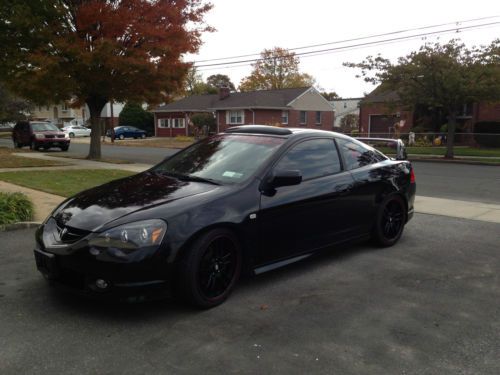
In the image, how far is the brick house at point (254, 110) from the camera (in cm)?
4441

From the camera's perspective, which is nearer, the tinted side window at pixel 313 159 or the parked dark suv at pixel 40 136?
the tinted side window at pixel 313 159

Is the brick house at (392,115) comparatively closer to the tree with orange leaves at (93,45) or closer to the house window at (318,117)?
the house window at (318,117)

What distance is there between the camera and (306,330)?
3.72 metres

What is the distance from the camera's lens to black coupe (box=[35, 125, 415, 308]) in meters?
3.72

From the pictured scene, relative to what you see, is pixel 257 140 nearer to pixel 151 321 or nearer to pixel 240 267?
pixel 240 267

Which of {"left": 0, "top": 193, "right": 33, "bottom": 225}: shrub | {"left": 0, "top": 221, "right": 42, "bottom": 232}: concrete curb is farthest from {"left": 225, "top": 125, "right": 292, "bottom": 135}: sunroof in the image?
{"left": 0, "top": 193, "right": 33, "bottom": 225}: shrub

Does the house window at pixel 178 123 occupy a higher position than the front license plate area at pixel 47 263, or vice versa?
the house window at pixel 178 123

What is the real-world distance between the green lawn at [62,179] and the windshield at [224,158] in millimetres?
4671

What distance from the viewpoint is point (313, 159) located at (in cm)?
518

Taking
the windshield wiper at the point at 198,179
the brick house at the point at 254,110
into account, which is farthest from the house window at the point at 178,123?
the windshield wiper at the point at 198,179

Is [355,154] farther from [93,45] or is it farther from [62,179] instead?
[93,45]

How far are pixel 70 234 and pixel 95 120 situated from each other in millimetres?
16764

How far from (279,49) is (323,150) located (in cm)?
7006

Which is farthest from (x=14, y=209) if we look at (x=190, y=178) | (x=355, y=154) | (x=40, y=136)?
(x=40, y=136)
